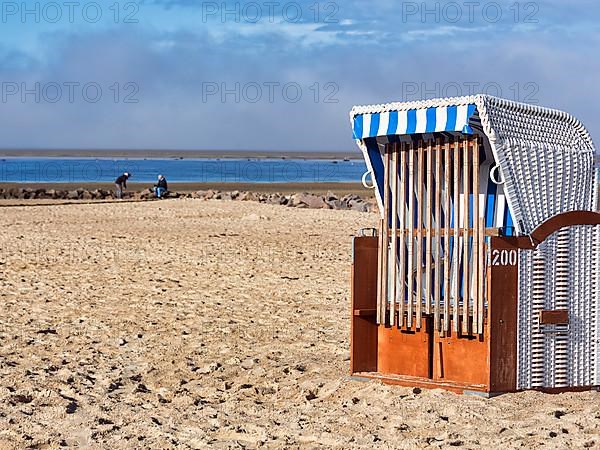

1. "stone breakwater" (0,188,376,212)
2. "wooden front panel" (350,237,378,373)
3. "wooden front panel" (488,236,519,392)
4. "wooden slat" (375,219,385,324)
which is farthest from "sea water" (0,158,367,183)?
"wooden front panel" (488,236,519,392)

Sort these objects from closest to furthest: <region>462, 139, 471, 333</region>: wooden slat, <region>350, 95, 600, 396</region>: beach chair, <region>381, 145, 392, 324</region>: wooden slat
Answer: <region>350, 95, 600, 396</region>: beach chair, <region>462, 139, 471, 333</region>: wooden slat, <region>381, 145, 392, 324</region>: wooden slat

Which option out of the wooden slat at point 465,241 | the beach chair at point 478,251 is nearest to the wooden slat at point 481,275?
the beach chair at point 478,251

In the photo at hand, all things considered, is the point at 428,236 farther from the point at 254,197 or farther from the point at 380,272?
the point at 254,197

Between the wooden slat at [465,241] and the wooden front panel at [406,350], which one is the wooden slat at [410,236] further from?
the wooden slat at [465,241]

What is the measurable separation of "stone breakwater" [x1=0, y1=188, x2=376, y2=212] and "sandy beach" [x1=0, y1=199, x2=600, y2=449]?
399 inches

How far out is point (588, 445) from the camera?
18.3 ft

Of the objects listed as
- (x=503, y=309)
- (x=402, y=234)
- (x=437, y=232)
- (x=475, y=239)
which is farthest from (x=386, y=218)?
(x=503, y=309)

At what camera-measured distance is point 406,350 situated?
23.9 feet

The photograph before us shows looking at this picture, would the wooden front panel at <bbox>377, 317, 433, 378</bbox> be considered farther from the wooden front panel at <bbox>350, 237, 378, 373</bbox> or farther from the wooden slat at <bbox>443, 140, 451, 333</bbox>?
the wooden slat at <bbox>443, 140, 451, 333</bbox>

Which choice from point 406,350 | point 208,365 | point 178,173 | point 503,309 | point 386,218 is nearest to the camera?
point 503,309

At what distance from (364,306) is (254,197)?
2168 centimetres

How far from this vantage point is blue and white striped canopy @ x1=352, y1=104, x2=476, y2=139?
6.46 m

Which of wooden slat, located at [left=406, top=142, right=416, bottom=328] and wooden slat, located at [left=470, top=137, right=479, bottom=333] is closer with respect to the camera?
wooden slat, located at [left=470, top=137, right=479, bottom=333]

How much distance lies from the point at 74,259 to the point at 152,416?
8.56 meters
